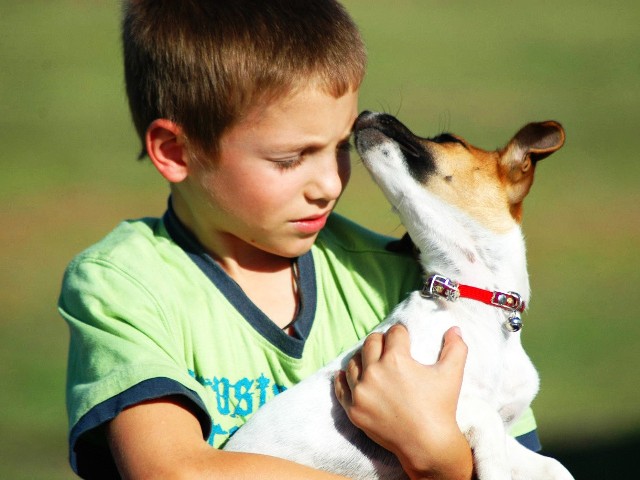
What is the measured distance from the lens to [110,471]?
261cm

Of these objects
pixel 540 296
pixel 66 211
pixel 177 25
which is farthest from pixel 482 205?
pixel 66 211

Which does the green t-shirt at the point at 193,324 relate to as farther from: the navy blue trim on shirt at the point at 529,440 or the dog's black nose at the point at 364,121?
the dog's black nose at the point at 364,121

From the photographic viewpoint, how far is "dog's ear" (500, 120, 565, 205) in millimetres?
2969

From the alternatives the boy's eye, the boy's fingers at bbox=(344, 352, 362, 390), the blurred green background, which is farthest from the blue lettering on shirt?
the blurred green background

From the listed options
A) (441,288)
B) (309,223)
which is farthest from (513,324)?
(309,223)

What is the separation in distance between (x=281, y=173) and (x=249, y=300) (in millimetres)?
341

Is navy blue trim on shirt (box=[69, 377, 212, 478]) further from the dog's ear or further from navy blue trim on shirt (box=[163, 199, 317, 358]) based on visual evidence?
the dog's ear

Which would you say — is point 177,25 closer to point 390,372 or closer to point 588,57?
point 390,372

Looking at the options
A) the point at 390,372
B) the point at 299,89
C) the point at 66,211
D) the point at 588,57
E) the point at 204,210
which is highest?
the point at 299,89

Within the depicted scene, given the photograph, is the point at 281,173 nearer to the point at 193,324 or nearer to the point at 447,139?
the point at 193,324

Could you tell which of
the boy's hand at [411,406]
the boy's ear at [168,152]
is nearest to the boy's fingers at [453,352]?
the boy's hand at [411,406]

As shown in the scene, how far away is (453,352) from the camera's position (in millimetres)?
2609

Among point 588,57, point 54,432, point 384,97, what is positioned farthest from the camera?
point 588,57

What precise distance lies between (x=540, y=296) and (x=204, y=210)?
4037 mm
